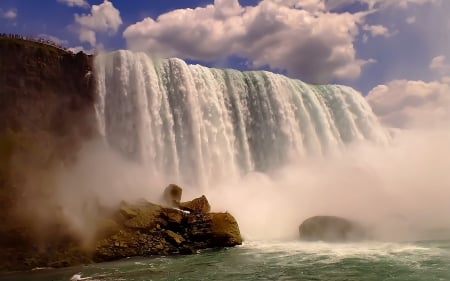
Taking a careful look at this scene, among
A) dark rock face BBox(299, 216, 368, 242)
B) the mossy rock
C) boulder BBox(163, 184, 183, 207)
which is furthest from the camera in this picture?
boulder BBox(163, 184, 183, 207)

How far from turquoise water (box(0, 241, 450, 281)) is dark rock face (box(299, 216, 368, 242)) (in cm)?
193

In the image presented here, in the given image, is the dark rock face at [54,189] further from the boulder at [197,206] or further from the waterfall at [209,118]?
the waterfall at [209,118]

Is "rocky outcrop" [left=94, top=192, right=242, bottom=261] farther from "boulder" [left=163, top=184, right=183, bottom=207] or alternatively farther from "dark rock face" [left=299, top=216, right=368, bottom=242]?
"dark rock face" [left=299, top=216, right=368, bottom=242]

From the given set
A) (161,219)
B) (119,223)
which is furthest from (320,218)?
(119,223)

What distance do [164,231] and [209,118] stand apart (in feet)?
37.9

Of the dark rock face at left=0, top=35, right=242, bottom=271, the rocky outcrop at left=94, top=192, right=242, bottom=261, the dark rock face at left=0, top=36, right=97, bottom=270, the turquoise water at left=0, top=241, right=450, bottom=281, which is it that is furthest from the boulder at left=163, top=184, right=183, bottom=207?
the dark rock face at left=0, top=36, right=97, bottom=270

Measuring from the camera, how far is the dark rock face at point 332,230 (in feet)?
75.8

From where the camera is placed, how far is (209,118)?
102 ft

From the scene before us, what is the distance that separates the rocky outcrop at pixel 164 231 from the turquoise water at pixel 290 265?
919 mm

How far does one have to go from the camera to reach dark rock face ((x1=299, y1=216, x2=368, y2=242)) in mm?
23094

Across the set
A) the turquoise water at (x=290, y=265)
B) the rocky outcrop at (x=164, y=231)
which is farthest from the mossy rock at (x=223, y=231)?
the turquoise water at (x=290, y=265)

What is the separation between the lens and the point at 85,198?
2228 cm

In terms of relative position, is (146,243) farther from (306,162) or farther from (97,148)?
(306,162)

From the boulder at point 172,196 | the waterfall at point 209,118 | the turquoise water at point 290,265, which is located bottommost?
the turquoise water at point 290,265
